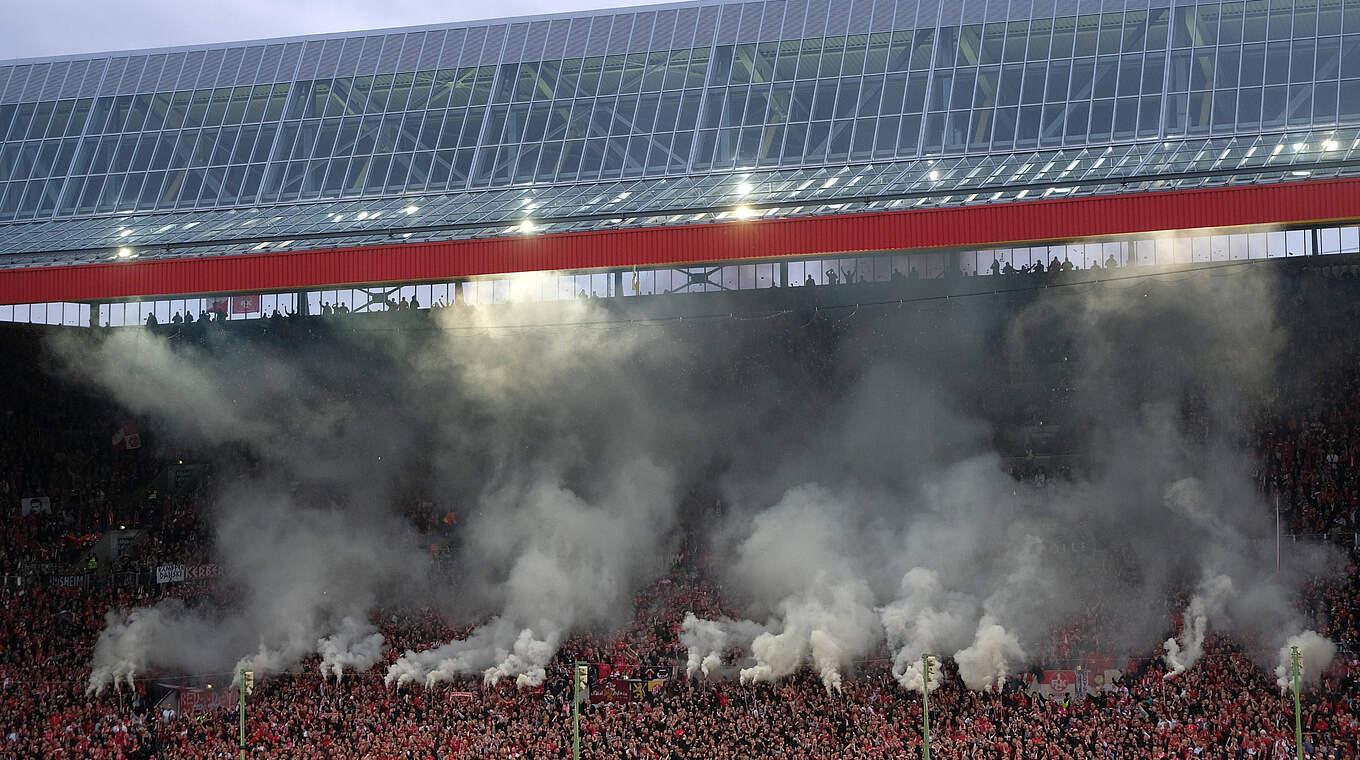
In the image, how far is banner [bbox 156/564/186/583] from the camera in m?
31.7

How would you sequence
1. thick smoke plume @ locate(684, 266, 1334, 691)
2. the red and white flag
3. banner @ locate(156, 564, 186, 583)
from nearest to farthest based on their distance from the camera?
thick smoke plume @ locate(684, 266, 1334, 691), banner @ locate(156, 564, 186, 583), the red and white flag

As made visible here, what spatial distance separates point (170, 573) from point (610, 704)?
11.7 metres

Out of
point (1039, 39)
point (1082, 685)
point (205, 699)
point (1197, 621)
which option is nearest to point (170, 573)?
point (205, 699)

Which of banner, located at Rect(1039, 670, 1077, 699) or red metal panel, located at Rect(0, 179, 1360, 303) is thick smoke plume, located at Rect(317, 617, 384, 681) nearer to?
red metal panel, located at Rect(0, 179, 1360, 303)

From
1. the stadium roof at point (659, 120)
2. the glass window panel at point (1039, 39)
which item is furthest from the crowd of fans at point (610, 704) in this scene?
the glass window panel at point (1039, 39)

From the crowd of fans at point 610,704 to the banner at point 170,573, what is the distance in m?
0.24

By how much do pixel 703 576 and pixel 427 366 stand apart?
902 cm

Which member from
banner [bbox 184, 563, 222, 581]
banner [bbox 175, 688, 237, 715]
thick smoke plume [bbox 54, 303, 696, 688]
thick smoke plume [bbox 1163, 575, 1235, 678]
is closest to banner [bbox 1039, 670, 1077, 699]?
thick smoke plume [bbox 1163, 575, 1235, 678]

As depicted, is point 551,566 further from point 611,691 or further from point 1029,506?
point 1029,506

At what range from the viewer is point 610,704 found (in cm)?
2709

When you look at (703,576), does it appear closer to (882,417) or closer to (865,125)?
(882,417)

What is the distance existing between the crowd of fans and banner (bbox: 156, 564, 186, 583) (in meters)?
0.24

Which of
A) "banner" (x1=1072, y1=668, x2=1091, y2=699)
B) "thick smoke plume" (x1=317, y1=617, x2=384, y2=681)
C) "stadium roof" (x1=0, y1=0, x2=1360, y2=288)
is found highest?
"stadium roof" (x1=0, y1=0, x2=1360, y2=288)

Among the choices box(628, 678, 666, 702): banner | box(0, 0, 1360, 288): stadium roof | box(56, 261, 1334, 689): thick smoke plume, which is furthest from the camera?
box(628, 678, 666, 702): banner
